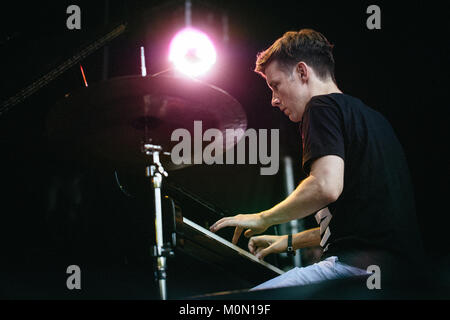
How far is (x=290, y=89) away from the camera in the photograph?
1535 mm

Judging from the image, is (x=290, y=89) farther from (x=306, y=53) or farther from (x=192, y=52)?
(x=192, y=52)

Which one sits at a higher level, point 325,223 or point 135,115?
point 135,115

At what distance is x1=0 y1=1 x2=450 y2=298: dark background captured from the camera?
2096 mm

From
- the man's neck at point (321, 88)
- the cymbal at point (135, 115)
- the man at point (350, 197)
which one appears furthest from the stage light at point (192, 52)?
the man at point (350, 197)

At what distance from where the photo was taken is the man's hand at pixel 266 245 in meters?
1.67

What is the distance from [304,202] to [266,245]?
0.61m

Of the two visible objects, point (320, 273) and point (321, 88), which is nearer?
point (320, 273)

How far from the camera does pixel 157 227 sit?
4.87ft

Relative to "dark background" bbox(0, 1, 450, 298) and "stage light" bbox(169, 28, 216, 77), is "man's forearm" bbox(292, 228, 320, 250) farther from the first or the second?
"stage light" bbox(169, 28, 216, 77)

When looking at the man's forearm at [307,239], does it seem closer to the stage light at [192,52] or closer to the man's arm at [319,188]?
the man's arm at [319,188]

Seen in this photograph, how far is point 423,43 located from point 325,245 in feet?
5.20

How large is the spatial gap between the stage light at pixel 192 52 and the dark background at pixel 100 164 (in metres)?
0.70

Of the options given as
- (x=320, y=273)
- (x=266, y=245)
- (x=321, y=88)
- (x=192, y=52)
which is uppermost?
(x=192, y=52)

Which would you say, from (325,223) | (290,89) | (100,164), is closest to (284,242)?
(325,223)
